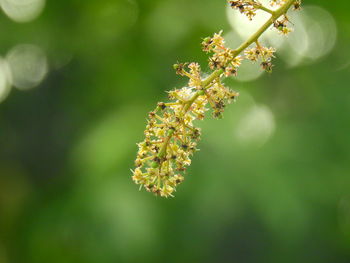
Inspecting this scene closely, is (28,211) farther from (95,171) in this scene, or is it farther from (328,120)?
(328,120)

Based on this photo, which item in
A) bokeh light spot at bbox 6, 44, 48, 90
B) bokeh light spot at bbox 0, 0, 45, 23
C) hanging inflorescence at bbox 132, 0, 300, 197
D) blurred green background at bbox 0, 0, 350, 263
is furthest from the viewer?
bokeh light spot at bbox 6, 44, 48, 90

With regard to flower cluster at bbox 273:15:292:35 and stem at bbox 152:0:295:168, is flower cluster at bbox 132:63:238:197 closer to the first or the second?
stem at bbox 152:0:295:168

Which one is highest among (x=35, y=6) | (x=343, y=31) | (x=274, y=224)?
(x=343, y=31)

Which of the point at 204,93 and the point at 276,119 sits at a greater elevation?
the point at 276,119

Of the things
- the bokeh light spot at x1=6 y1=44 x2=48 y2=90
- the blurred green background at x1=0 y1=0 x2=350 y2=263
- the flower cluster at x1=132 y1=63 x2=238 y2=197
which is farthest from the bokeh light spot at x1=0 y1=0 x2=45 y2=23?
the flower cluster at x1=132 y1=63 x2=238 y2=197

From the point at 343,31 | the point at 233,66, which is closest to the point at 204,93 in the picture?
the point at 233,66

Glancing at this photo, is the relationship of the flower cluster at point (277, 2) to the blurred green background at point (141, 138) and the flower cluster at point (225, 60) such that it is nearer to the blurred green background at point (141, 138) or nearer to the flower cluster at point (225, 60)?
the flower cluster at point (225, 60)
